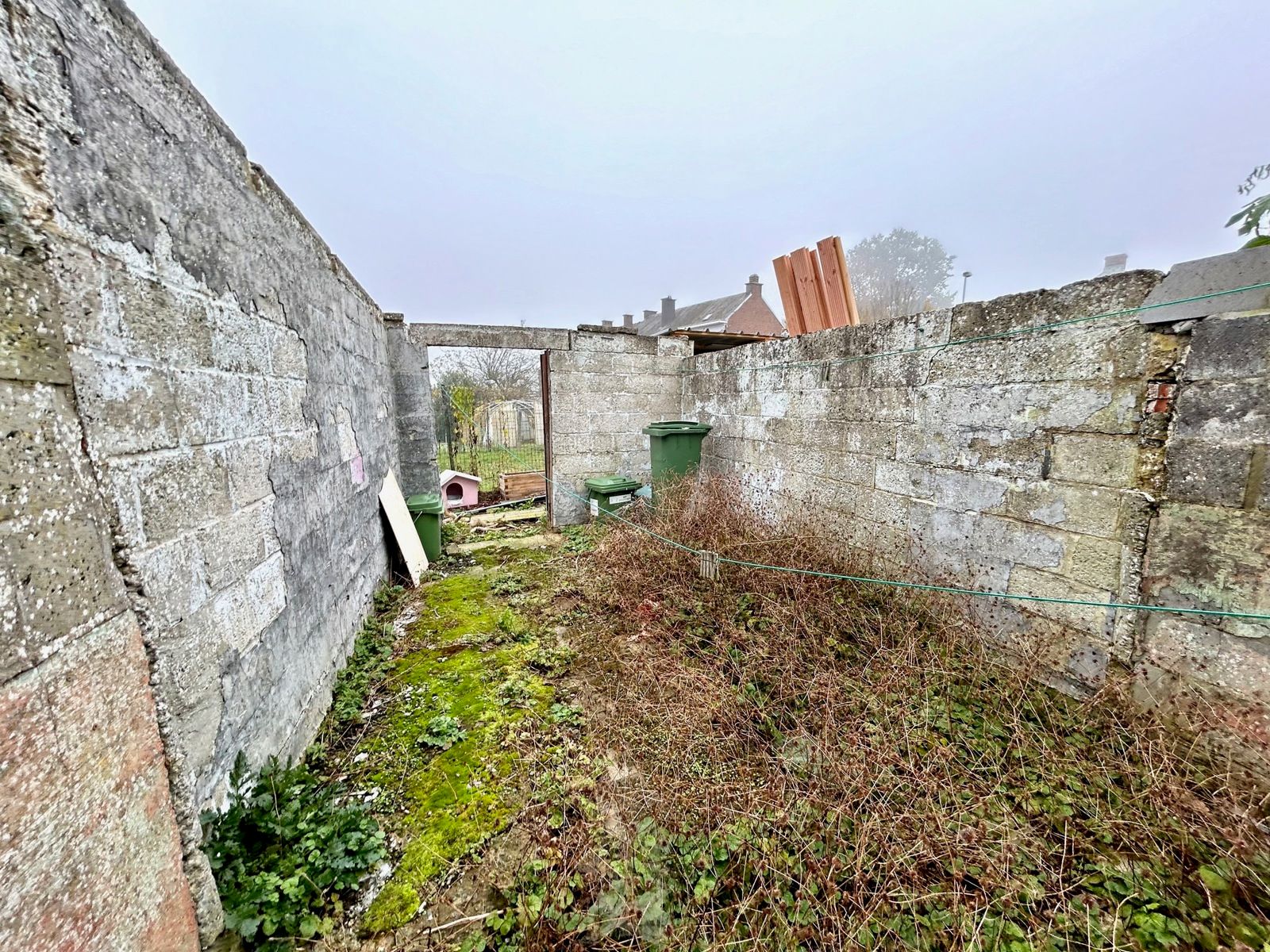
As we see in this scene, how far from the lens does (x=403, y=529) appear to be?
14.7 feet

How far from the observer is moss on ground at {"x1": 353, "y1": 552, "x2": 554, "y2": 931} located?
1.75m

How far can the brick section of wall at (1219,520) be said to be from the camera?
1.72 m

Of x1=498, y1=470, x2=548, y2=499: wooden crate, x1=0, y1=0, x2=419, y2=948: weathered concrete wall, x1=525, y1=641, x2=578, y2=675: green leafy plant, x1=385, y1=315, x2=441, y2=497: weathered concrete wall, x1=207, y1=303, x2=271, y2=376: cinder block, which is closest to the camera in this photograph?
x1=0, y1=0, x2=419, y2=948: weathered concrete wall

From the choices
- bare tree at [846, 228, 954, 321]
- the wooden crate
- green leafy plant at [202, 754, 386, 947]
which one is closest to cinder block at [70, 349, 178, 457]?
green leafy plant at [202, 754, 386, 947]

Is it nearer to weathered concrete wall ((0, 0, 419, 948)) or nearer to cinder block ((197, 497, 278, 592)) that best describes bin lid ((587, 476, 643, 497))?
weathered concrete wall ((0, 0, 419, 948))

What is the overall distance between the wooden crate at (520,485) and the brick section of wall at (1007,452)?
17.6 ft

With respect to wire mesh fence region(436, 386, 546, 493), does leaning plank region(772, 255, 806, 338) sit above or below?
above

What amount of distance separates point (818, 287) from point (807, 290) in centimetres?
13

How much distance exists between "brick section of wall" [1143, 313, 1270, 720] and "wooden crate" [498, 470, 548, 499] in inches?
283

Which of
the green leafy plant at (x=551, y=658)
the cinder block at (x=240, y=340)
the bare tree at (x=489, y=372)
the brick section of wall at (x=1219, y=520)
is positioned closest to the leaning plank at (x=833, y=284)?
the brick section of wall at (x=1219, y=520)

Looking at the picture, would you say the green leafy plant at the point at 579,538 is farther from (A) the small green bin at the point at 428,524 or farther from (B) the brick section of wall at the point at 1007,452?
(B) the brick section of wall at the point at 1007,452

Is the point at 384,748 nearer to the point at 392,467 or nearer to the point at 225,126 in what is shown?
the point at 225,126

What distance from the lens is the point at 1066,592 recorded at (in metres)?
2.28

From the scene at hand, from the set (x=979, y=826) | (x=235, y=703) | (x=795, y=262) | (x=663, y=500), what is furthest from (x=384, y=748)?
(x=795, y=262)
